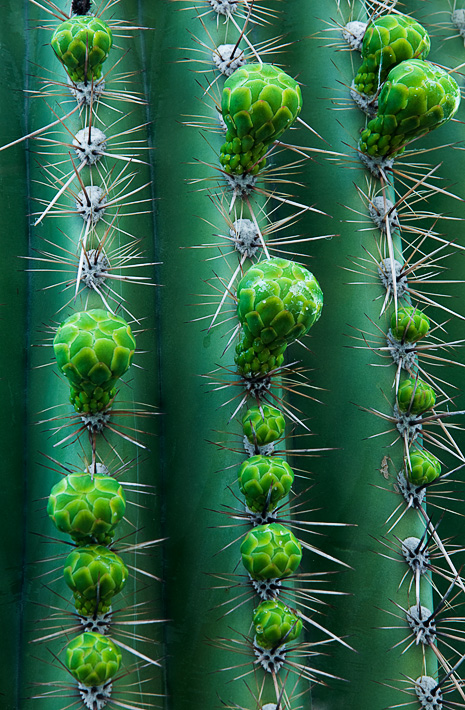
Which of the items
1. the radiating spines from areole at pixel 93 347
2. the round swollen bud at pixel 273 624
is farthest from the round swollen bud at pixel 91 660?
the radiating spines from areole at pixel 93 347

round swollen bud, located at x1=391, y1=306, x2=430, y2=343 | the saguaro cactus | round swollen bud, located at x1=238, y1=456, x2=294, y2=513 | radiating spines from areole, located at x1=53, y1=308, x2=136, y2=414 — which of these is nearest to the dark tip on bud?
the saguaro cactus

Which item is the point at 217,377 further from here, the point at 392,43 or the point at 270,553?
the point at 392,43

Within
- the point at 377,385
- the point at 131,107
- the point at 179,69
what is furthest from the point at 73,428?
the point at 179,69

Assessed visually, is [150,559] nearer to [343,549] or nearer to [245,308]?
[343,549]

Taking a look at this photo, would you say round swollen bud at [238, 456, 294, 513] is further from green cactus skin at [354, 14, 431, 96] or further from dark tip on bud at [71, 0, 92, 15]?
dark tip on bud at [71, 0, 92, 15]

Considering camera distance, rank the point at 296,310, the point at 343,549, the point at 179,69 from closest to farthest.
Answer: the point at 296,310 → the point at 343,549 → the point at 179,69

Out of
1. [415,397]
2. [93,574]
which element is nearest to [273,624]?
[93,574]
